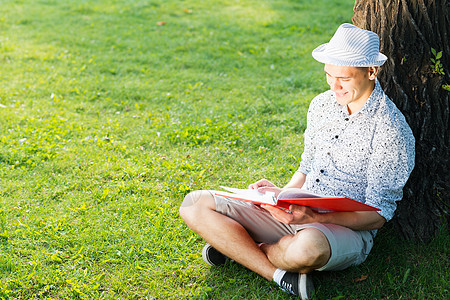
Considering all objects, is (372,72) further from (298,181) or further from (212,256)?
(212,256)

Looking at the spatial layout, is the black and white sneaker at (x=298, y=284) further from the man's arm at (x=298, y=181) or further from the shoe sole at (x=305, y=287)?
the man's arm at (x=298, y=181)

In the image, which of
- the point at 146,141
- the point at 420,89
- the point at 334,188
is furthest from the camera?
the point at 146,141

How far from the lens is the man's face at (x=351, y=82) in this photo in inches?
121

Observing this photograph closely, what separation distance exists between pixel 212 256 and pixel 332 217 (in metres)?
0.96

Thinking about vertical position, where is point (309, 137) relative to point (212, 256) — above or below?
above

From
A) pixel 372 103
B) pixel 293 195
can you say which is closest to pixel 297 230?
pixel 293 195

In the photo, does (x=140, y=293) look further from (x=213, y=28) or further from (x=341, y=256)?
(x=213, y=28)

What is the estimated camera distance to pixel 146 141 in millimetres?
5590

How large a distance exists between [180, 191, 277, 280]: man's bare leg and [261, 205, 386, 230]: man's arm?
404mm

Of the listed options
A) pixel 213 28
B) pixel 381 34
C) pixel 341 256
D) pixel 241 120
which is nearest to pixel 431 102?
pixel 381 34

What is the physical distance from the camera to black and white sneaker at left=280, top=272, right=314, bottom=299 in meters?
3.21

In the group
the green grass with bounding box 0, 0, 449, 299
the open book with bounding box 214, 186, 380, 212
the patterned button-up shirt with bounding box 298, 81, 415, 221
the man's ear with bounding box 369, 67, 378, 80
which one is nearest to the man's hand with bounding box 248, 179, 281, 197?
the patterned button-up shirt with bounding box 298, 81, 415, 221

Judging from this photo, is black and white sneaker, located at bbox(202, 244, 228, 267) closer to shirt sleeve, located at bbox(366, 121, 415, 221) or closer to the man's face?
shirt sleeve, located at bbox(366, 121, 415, 221)

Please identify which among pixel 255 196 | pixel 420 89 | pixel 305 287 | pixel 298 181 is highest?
pixel 420 89
